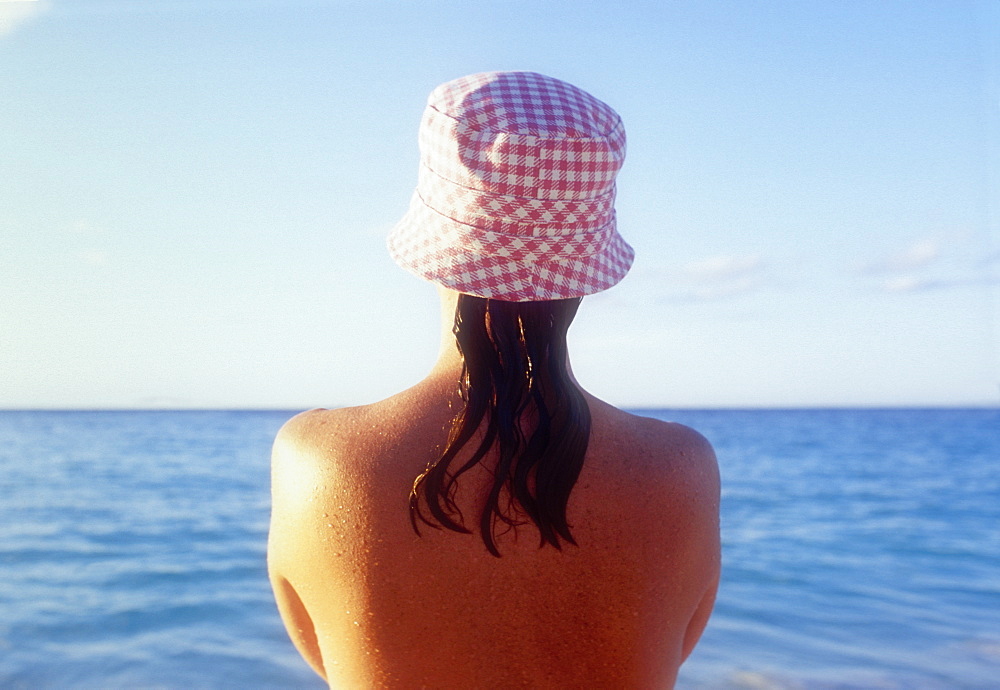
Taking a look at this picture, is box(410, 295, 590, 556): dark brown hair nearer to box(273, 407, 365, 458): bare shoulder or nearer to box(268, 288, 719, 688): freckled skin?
box(268, 288, 719, 688): freckled skin

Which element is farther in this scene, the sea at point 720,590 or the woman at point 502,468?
the sea at point 720,590

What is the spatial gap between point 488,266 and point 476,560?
39 cm

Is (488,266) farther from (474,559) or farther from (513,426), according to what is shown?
(474,559)

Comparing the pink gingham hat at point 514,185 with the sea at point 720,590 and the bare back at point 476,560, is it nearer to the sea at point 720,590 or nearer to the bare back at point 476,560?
the bare back at point 476,560

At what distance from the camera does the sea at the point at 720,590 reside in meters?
5.37

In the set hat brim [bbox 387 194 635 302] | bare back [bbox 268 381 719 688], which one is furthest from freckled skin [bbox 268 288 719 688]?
hat brim [bbox 387 194 635 302]

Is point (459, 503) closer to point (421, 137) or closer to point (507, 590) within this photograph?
point (507, 590)

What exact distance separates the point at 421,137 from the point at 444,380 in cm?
33

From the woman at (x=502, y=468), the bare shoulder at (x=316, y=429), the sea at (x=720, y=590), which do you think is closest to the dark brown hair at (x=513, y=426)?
the woman at (x=502, y=468)

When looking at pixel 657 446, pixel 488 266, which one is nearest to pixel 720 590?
pixel 657 446

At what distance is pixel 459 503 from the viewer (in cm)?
116

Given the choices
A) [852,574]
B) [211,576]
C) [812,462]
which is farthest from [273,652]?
[812,462]

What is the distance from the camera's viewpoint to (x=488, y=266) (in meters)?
1.16

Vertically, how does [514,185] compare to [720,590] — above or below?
above
